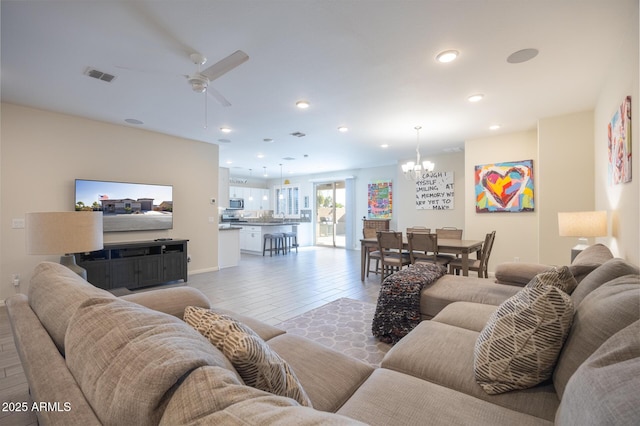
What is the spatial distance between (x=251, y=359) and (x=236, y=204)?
33.7 ft

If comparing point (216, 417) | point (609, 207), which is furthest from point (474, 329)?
point (609, 207)

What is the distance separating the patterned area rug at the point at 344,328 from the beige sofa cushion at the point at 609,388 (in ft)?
5.73

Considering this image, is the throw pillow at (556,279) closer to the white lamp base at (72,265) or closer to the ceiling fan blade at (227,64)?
the ceiling fan blade at (227,64)

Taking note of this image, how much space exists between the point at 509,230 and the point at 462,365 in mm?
4742

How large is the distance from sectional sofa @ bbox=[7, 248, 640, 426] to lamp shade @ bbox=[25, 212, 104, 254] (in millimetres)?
776

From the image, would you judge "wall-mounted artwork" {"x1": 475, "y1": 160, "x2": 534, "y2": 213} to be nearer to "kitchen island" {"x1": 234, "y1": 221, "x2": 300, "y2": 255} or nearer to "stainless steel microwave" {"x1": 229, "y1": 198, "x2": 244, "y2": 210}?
"kitchen island" {"x1": 234, "y1": 221, "x2": 300, "y2": 255}

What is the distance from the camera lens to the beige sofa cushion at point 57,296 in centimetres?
99

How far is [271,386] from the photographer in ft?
2.73

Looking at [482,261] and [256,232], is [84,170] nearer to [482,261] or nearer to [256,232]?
[256,232]

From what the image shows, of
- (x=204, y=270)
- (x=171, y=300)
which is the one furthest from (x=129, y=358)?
(x=204, y=270)

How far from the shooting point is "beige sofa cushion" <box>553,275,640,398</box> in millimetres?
1008

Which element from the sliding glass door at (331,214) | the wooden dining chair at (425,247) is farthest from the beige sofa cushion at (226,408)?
the sliding glass door at (331,214)

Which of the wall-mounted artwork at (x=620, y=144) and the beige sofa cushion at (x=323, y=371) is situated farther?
the wall-mounted artwork at (x=620, y=144)

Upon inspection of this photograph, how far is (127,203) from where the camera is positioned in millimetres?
4711
